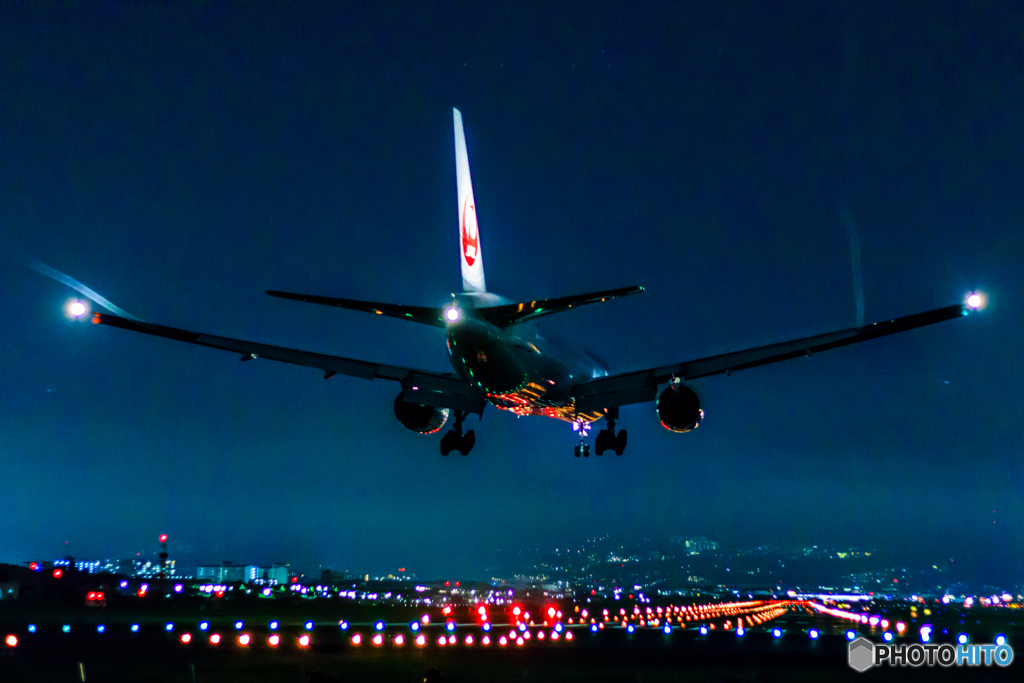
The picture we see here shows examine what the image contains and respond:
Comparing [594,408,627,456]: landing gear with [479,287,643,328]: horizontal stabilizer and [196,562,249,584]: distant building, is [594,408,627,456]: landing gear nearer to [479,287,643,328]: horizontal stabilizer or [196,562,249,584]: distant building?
[479,287,643,328]: horizontal stabilizer

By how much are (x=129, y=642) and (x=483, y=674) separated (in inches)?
534

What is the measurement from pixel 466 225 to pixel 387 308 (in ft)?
27.1

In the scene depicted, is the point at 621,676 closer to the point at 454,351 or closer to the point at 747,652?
the point at 747,652

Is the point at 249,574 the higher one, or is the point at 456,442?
the point at 456,442

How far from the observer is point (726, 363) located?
2894 cm

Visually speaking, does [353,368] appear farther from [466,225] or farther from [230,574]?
[230,574]

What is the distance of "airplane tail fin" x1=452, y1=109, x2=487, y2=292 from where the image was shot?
29.2 m

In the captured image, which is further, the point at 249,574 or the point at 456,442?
the point at 249,574

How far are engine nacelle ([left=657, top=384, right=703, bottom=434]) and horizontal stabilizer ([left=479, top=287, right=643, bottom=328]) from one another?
794 cm

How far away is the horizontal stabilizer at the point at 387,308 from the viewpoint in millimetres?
21250

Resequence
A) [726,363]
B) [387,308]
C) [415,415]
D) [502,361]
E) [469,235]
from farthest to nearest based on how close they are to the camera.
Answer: [415,415] < [469,235] < [726,363] < [502,361] < [387,308]

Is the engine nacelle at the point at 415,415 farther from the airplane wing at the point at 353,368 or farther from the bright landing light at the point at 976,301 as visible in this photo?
the bright landing light at the point at 976,301

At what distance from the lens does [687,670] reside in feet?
81.4

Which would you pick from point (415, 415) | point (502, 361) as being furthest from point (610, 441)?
point (502, 361)
